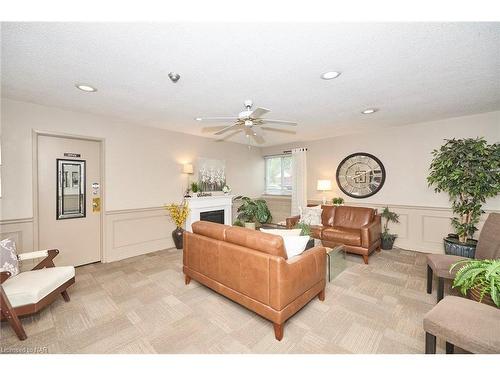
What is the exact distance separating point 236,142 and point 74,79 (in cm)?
386

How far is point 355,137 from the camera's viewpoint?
4918 mm

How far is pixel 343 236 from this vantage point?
3.78m

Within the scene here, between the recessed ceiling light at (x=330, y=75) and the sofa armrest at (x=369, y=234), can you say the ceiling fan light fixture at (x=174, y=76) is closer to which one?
the recessed ceiling light at (x=330, y=75)

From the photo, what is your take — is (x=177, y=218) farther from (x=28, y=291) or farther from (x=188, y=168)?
(x=28, y=291)

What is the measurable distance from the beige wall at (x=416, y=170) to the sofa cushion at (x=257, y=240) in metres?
3.71

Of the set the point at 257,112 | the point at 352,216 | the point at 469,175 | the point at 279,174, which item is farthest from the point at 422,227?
the point at 257,112

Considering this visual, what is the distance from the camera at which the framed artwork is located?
504cm

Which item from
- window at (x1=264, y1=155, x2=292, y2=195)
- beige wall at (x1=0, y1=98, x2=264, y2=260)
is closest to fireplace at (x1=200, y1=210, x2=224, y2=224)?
beige wall at (x1=0, y1=98, x2=264, y2=260)

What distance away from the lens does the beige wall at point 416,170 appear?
365 cm

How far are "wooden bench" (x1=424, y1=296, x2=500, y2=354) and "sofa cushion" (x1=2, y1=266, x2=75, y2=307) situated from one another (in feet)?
10.6

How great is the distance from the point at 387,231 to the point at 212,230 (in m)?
3.87

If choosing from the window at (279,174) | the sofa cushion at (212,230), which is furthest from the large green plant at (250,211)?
the sofa cushion at (212,230)

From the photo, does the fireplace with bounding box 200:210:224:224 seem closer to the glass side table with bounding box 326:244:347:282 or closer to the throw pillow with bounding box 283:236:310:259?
the glass side table with bounding box 326:244:347:282
